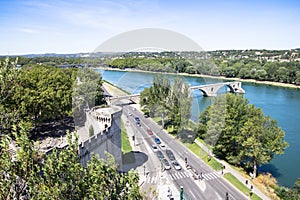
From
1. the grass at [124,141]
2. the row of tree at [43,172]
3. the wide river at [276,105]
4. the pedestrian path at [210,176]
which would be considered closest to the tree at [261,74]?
the wide river at [276,105]

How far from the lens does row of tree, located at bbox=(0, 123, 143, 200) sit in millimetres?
4348

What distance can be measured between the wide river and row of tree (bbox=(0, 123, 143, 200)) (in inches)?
189

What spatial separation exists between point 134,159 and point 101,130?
4.56 metres

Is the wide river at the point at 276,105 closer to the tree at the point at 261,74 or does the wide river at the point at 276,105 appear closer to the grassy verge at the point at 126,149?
the grassy verge at the point at 126,149

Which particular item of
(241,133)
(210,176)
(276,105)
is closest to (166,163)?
(210,176)

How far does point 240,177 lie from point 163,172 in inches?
203

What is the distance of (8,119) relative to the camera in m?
5.38

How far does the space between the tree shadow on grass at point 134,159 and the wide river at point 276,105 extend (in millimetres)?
4101

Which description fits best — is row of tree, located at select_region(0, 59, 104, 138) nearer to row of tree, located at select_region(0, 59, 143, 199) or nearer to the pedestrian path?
row of tree, located at select_region(0, 59, 143, 199)

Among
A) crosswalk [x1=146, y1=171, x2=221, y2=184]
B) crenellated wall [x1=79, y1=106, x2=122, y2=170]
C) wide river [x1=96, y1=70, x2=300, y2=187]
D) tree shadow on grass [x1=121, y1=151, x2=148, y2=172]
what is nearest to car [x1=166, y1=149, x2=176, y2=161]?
crosswalk [x1=146, y1=171, x2=221, y2=184]

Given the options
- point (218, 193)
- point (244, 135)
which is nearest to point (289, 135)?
point (244, 135)

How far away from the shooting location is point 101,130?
38.9 feet

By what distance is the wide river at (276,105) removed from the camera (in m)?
12.7

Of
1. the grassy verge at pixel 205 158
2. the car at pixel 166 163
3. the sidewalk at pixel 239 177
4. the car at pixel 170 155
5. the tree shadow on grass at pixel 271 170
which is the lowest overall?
the tree shadow on grass at pixel 271 170
